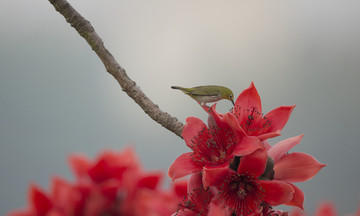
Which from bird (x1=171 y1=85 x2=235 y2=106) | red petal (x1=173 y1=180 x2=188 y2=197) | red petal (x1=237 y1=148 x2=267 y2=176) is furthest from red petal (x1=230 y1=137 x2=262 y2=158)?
bird (x1=171 y1=85 x2=235 y2=106)

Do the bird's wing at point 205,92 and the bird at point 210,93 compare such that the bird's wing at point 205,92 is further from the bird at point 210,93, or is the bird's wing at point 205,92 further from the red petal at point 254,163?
the red petal at point 254,163

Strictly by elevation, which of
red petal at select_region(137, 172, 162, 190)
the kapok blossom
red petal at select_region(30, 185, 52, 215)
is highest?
red petal at select_region(137, 172, 162, 190)

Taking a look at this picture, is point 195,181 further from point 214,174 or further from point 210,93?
point 210,93

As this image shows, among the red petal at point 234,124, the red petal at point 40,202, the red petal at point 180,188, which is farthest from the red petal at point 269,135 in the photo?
the red petal at point 40,202

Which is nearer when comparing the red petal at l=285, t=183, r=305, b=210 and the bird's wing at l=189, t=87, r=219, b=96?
the red petal at l=285, t=183, r=305, b=210

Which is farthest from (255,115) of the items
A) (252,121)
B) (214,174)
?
(214,174)

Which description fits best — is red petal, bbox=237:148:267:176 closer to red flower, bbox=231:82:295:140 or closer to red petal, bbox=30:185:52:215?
red flower, bbox=231:82:295:140
